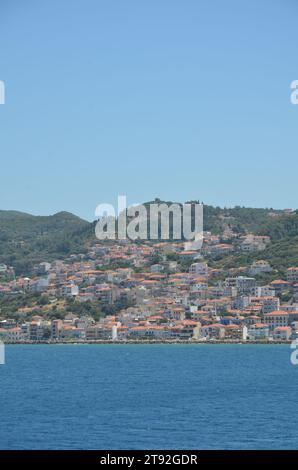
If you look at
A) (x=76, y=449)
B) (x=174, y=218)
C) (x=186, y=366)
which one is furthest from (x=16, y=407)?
(x=174, y=218)

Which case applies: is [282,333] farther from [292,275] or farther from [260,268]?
[260,268]

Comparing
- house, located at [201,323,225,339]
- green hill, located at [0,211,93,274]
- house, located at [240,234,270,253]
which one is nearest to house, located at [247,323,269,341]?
house, located at [201,323,225,339]

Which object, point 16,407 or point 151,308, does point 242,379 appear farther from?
point 151,308

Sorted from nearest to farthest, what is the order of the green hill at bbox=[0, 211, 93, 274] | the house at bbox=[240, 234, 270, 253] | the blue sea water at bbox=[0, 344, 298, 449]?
the blue sea water at bbox=[0, 344, 298, 449] < the house at bbox=[240, 234, 270, 253] < the green hill at bbox=[0, 211, 93, 274]

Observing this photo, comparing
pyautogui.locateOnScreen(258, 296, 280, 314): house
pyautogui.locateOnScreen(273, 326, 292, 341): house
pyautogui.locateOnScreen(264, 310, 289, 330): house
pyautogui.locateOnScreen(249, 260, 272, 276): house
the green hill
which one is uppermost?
the green hill

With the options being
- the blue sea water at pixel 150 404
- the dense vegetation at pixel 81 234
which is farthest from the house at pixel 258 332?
the blue sea water at pixel 150 404

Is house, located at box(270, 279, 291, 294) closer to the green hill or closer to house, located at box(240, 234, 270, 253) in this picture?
house, located at box(240, 234, 270, 253)
